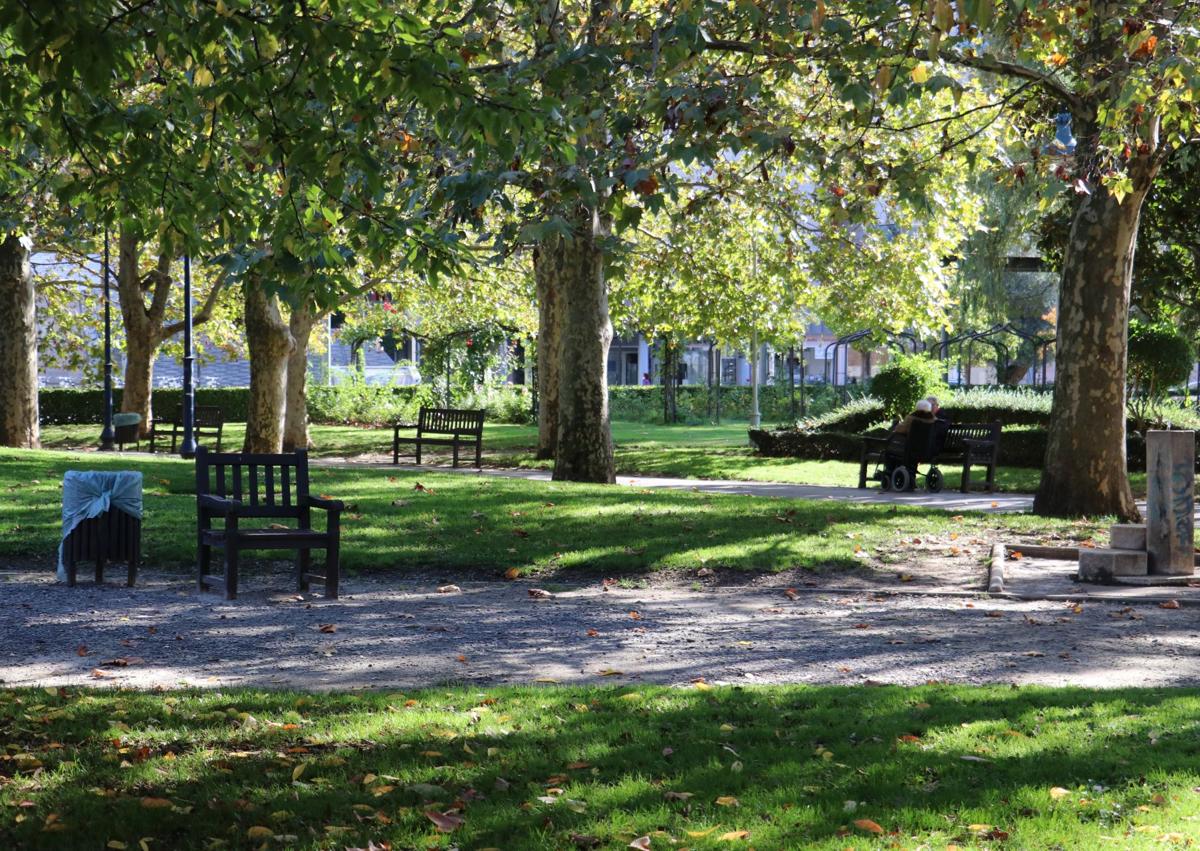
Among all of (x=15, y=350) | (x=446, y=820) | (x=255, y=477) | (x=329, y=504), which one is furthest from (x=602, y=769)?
(x=15, y=350)

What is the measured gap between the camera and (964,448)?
19484 millimetres

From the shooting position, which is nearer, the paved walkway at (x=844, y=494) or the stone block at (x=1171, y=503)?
the stone block at (x=1171, y=503)

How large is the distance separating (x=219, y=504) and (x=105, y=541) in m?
1.25

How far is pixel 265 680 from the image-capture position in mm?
6988

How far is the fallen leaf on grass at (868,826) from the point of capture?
4496 mm

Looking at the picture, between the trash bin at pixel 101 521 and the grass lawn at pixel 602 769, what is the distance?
3.97 metres

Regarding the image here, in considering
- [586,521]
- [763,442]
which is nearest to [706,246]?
[763,442]

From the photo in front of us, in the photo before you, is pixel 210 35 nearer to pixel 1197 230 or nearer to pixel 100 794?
pixel 100 794

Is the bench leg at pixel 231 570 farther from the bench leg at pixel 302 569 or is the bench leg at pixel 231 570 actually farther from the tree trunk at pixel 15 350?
the tree trunk at pixel 15 350

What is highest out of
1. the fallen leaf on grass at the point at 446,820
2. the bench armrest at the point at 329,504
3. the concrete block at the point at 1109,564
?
the bench armrest at the point at 329,504

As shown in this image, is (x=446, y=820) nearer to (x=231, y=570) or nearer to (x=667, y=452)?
(x=231, y=570)

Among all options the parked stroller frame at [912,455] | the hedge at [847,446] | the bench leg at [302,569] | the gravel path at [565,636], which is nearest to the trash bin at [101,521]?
the gravel path at [565,636]

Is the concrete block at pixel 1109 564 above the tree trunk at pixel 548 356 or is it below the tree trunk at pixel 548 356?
below

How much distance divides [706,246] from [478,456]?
17.1 ft
